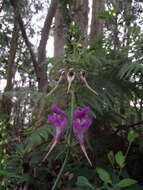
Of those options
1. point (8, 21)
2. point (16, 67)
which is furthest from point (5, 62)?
point (8, 21)

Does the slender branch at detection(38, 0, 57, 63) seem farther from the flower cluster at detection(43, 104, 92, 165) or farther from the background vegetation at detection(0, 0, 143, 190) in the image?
the flower cluster at detection(43, 104, 92, 165)

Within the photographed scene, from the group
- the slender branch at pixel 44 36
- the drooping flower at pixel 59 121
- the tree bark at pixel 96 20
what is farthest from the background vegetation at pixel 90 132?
the slender branch at pixel 44 36

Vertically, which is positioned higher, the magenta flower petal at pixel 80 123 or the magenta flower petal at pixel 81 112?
the magenta flower petal at pixel 81 112

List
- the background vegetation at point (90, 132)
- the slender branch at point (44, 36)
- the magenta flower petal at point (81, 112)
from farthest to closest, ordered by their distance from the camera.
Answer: the slender branch at point (44, 36) < the background vegetation at point (90, 132) < the magenta flower petal at point (81, 112)

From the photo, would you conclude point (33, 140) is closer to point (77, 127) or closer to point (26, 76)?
point (77, 127)

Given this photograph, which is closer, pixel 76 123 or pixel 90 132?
pixel 76 123

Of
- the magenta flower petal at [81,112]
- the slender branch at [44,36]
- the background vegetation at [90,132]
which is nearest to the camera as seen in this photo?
the magenta flower petal at [81,112]

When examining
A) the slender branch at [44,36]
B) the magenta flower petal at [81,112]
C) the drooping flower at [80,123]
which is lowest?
the drooping flower at [80,123]

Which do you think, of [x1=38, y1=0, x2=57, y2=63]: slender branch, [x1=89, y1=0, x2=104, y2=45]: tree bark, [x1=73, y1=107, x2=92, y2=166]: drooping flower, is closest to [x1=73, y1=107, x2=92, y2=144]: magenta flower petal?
[x1=73, y1=107, x2=92, y2=166]: drooping flower

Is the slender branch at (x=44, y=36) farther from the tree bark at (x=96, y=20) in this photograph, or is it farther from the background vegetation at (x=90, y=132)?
the background vegetation at (x=90, y=132)

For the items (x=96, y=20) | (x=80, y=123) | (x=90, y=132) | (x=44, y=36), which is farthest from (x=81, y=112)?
(x=44, y=36)

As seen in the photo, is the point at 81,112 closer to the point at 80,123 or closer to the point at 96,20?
the point at 80,123

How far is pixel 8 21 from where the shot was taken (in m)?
9.04

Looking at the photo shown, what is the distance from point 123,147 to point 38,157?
595 millimetres
